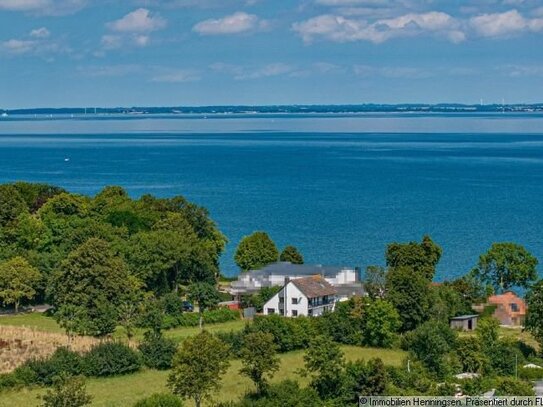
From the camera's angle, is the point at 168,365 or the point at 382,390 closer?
the point at 382,390

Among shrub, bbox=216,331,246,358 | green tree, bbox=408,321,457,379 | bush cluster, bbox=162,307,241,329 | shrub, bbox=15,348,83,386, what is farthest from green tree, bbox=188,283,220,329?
shrub, bbox=15,348,83,386

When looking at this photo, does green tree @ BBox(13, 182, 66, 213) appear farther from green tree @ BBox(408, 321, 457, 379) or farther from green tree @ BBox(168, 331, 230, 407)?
green tree @ BBox(168, 331, 230, 407)

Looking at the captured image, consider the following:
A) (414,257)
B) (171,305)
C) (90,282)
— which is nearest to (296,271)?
(414,257)

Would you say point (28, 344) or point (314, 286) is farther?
point (314, 286)

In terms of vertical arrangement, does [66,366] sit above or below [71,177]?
below

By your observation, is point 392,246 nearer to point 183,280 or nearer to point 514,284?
point 514,284

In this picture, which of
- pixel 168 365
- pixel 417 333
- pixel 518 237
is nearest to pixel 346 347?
pixel 417 333

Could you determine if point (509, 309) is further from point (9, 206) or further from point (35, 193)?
point (35, 193)
